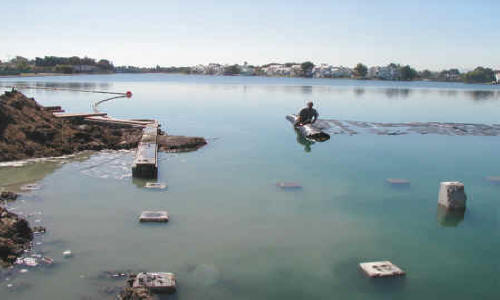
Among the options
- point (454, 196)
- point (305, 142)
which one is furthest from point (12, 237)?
point (305, 142)

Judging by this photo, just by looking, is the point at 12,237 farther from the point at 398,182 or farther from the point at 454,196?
the point at 398,182

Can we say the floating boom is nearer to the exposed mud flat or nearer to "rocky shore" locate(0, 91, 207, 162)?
the exposed mud flat

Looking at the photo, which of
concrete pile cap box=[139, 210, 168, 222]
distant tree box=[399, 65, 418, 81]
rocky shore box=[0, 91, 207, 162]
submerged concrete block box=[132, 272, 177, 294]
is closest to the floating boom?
rocky shore box=[0, 91, 207, 162]

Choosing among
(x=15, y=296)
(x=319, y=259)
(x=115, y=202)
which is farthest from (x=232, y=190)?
(x=15, y=296)

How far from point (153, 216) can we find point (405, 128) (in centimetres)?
2152

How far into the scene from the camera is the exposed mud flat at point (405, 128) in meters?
25.8

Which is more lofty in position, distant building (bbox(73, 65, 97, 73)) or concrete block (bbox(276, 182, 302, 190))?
distant building (bbox(73, 65, 97, 73))

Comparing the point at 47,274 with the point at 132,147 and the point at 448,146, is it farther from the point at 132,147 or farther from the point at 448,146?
the point at 448,146

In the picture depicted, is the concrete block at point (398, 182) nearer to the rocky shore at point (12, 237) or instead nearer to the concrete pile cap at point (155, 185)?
the concrete pile cap at point (155, 185)

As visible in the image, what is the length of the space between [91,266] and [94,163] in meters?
8.00

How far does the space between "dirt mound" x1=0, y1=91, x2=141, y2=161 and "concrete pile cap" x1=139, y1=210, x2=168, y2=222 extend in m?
7.28

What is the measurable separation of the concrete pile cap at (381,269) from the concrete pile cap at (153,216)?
14.2 ft

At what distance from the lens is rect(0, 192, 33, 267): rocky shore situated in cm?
749

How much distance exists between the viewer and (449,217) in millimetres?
10906
